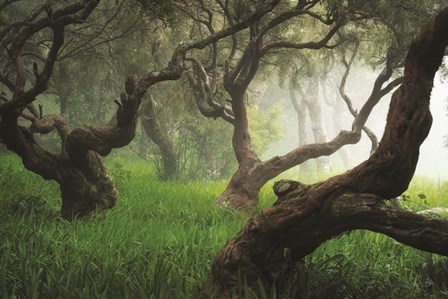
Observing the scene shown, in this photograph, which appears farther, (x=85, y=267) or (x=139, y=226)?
(x=139, y=226)

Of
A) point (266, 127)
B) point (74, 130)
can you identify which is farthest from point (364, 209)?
point (266, 127)

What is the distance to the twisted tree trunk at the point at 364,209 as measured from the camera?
2.49 m

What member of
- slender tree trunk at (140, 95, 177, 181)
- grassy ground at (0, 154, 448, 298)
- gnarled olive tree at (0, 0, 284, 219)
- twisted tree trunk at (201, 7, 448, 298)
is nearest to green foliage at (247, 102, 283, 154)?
slender tree trunk at (140, 95, 177, 181)

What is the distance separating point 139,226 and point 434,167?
95087 mm

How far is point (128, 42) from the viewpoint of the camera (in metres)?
11.4

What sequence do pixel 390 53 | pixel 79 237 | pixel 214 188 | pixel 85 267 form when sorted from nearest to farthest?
pixel 85 267, pixel 79 237, pixel 390 53, pixel 214 188

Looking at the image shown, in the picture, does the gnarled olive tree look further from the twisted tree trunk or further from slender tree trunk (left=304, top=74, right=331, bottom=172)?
slender tree trunk (left=304, top=74, right=331, bottom=172)

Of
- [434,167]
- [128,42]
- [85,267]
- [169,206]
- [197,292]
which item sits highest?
[434,167]

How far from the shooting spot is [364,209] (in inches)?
102

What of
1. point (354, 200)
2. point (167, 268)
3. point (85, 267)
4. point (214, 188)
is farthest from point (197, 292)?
point (214, 188)

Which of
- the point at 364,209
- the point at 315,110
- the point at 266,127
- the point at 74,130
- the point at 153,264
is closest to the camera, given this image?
the point at 364,209

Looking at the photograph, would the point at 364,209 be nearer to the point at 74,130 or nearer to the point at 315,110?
the point at 74,130

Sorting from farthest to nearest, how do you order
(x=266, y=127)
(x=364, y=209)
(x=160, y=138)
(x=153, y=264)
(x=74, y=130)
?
(x=266, y=127)
(x=160, y=138)
(x=74, y=130)
(x=153, y=264)
(x=364, y=209)

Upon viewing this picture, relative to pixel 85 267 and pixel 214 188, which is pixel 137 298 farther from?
pixel 214 188
